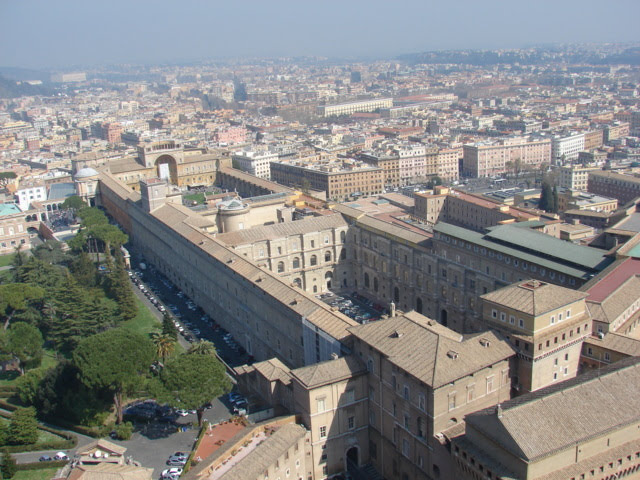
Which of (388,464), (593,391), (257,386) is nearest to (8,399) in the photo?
(257,386)

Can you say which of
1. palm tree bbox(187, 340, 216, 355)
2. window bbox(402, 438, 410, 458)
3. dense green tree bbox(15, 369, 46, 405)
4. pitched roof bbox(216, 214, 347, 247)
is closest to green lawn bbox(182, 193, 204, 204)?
pitched roof bbox(216, 214, 347, 247)

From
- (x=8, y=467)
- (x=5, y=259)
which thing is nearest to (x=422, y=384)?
(x=8, y=467)

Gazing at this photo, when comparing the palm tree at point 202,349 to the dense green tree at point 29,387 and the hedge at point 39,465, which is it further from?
the hedge at point 39,465

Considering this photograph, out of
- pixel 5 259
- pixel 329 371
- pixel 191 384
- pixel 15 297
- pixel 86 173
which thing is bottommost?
pixel 5 259

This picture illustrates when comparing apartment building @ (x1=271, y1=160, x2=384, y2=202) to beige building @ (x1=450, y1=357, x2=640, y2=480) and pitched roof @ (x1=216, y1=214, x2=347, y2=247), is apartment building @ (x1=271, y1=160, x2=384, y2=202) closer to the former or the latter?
pitched roof @ (x1=216, y1=214, x2=347, y2=247)

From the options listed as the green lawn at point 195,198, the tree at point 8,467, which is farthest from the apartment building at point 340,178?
the tree at point 8,467

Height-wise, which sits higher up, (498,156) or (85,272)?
(498,156)

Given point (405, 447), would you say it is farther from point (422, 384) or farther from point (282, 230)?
point (282, 230)
